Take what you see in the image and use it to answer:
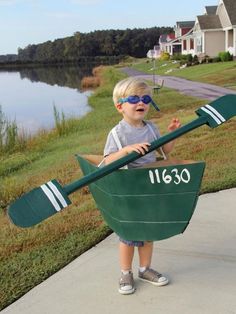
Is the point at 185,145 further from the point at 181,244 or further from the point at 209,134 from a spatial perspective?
the point at 181,244

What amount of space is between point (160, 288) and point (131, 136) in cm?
95

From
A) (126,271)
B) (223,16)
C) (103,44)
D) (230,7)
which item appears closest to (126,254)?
(126,271)

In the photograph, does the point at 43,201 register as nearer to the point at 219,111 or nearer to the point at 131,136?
the point at 131,136

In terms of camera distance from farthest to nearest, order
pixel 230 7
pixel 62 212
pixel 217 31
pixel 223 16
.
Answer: pixel 217 31
pixel 223 16
pixel 230 7
pixel 62 212

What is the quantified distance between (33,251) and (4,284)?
545 millimetres

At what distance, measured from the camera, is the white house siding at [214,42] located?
43969 millimetres

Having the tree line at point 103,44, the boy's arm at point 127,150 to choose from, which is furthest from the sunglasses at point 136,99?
the tree line at point 103,44

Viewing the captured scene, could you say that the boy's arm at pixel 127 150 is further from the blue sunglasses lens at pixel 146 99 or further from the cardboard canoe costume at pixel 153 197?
the blue sunglasses lens at pixel 146 99

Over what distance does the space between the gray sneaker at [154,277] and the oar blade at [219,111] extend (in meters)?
1.00

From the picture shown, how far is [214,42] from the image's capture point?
44125 mm

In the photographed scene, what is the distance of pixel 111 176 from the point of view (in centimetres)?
265

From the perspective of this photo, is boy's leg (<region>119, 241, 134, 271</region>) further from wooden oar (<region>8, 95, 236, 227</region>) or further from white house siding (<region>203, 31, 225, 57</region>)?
white house siding (<region>203, 31, 225, 57</region>)

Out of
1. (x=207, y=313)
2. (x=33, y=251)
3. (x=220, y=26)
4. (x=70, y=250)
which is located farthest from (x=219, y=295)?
(x=220, y=26)

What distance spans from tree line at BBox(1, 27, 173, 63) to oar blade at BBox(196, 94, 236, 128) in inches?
4231
